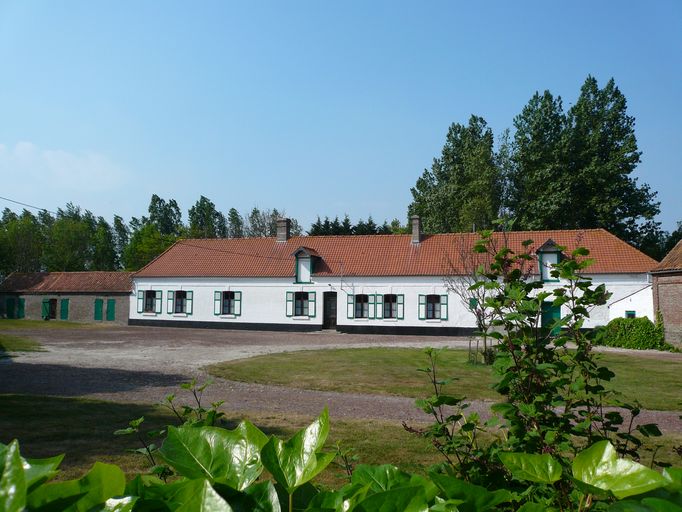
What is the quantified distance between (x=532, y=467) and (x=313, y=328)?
98.2 feet

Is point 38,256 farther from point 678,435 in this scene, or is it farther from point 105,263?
point 678,435

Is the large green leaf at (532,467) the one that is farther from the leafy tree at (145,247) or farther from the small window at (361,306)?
the leafy tree at (145,247)

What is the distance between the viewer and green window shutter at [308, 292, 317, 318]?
102 feet

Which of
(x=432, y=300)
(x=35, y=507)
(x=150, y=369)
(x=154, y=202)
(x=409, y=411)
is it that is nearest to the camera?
(x=35, y=507)

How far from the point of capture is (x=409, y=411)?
9.21 m

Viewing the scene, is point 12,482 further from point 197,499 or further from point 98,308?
point 98,308

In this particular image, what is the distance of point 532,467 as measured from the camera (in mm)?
1164

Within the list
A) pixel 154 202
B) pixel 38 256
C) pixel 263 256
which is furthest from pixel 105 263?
pixel 263 256

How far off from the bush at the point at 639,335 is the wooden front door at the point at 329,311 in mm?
14251

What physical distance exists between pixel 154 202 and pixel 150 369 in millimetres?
73230

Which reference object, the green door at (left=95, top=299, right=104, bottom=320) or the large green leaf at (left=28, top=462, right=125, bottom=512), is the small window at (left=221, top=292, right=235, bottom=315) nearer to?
the green door at (left=95, top=299, right=104, bottom=320)

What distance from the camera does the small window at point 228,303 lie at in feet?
107

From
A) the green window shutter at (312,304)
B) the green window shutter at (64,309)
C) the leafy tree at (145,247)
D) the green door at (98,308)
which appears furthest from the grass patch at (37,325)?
the leafy tree at (145,247)

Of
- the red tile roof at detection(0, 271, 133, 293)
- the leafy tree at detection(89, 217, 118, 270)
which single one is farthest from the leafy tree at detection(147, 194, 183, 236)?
the red tile roof at detection(0, 271, 133, 293)
